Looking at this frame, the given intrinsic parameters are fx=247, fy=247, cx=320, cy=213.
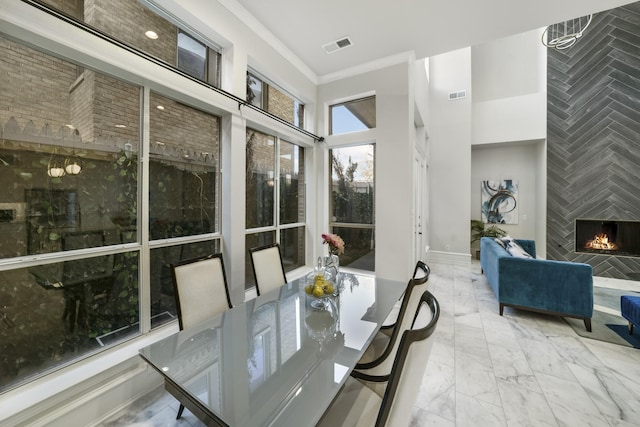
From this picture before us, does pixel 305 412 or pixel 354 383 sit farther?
pixel 354 383

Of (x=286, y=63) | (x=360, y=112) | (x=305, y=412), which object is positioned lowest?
(x=305, y=412)

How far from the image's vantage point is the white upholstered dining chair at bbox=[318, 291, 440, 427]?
0.78 m

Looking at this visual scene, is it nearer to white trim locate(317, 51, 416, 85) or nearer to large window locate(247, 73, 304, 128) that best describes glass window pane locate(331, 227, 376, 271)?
large window locate(247, 73, 304, 128)

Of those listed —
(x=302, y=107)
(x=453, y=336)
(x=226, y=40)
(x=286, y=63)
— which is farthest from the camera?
(x=302, y=107)

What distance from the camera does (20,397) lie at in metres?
1.39

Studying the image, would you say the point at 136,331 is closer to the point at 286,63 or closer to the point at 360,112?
the point at 286,63

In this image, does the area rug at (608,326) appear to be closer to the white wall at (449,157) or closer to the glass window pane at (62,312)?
the white wall at (449,157)

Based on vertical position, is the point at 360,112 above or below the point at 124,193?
above

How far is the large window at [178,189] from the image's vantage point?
2.13 m

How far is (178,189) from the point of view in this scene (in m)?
2.29

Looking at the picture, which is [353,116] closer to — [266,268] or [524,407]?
[266,268]

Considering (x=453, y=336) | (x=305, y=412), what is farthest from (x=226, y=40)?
(x=453, y=336)

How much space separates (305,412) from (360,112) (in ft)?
12.6

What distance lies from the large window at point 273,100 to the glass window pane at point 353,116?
0.54m
